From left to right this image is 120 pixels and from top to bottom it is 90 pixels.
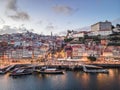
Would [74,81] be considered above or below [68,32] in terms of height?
below

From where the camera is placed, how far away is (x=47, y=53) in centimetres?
3572

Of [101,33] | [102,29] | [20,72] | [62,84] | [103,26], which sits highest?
[103,26]

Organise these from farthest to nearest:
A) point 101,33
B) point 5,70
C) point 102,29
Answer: point 102,29 → point 101,33 → point 5,70

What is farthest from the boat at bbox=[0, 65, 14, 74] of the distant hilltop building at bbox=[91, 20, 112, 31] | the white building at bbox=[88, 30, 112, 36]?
the distant hilltop building at bbox=[91, 20, 112, 31]

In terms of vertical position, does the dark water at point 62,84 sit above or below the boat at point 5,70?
below

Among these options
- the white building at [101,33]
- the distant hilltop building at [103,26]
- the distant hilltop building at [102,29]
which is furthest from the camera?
the distant hilltop building at [103,26]

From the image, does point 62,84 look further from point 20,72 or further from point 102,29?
point 102,29

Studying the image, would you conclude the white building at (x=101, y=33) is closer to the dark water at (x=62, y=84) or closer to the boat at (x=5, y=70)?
the boat at (x=5, y=70)

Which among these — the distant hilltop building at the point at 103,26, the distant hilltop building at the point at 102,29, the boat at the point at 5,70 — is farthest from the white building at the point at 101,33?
the boat at the point at 5,70

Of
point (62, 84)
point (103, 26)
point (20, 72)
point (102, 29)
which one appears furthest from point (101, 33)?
point (62, 84)

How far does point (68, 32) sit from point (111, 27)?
11127 millimetres

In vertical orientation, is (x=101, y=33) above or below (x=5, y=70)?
above

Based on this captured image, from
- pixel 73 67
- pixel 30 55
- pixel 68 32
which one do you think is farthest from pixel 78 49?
pixel 68 32

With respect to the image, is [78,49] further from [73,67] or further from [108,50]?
[73,67]
